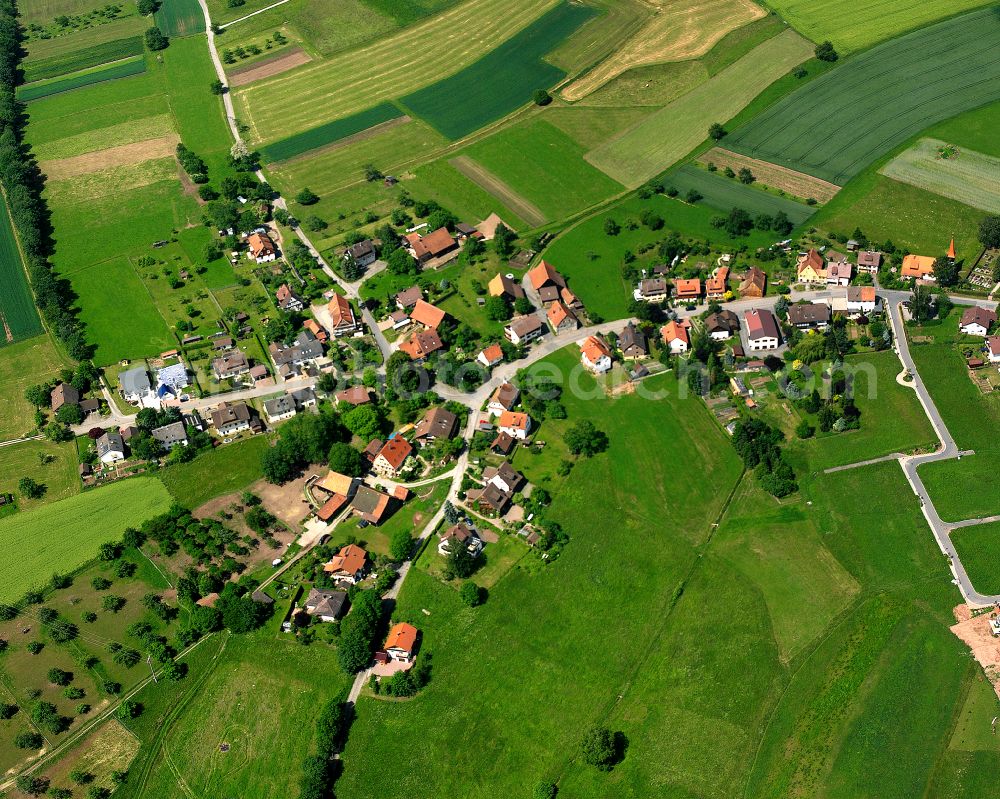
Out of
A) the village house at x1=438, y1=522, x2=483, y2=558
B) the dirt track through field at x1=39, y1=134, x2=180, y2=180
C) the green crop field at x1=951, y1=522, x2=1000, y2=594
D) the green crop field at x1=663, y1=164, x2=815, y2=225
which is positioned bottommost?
the green crop field at x1=951, y1=522, x2=1000, y2=594

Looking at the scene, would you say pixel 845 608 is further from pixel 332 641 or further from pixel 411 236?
pixel 411 236

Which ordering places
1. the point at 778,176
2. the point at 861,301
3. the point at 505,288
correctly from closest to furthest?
1. the point at 861,301
2. the point at 505,288
3. the point at 778,176

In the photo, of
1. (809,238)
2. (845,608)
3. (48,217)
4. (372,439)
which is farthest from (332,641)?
(48,217)

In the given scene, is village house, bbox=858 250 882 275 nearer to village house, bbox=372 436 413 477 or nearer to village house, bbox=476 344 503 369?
village house, bbox=476 344 503 369

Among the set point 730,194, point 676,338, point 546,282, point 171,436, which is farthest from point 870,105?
point 171,436

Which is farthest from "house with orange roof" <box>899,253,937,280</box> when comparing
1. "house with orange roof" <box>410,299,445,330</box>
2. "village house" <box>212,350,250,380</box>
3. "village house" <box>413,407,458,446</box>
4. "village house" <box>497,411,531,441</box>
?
"village house" <box>212,350,250,380</box>

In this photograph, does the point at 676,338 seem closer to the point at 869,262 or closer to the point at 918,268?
the point at 869,262

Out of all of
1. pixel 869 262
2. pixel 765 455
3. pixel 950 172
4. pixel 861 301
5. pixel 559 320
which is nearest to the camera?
pixel 765 455
